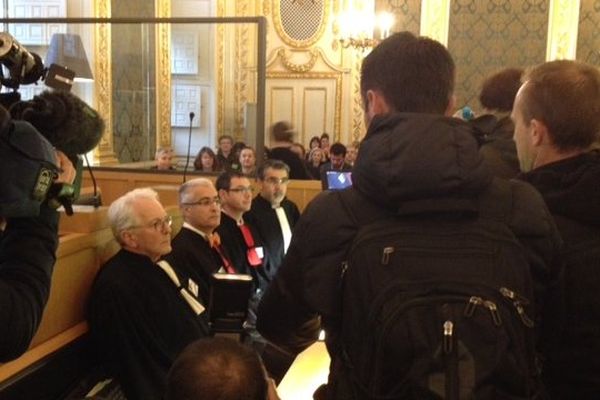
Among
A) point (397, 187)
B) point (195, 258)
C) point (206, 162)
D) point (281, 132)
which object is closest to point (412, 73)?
point (397, 187)

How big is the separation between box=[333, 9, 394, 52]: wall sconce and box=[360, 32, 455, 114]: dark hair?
6.88 metres

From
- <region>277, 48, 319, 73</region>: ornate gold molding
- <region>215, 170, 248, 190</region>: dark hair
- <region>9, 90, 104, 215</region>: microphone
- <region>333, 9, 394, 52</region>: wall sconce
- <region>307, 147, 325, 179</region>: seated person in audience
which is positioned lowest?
<region>307, 147, 325, 179</region>: seated person in audience

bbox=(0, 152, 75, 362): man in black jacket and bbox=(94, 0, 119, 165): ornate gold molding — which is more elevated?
bbox=(94, 0, 119, 165): ornate gold molding

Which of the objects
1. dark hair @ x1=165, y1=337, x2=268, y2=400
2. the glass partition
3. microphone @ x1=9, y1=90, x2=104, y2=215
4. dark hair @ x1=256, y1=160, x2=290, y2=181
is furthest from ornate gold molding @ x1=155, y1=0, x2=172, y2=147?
dark hair @ x1=165, y1=337, x2=268, y2=400

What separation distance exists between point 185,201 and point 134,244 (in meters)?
0.82

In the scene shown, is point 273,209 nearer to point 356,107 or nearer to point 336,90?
point 356,107

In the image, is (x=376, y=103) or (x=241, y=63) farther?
(x=241, y=63)

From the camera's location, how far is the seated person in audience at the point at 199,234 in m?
3.27

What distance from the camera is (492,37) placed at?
8.45 m

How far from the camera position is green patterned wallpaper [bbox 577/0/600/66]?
813 centimetres

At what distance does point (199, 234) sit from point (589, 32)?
6585 millimetres

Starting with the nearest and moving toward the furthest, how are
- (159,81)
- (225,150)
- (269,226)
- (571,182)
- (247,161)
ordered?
(571,182)
(269,226)
(247,161)
(225,150)
(159,81)

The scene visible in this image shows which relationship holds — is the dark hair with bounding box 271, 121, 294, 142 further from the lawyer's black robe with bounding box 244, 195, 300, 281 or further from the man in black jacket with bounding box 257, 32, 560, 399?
the man in black jacket with bounding box 257, 32, 560, 399

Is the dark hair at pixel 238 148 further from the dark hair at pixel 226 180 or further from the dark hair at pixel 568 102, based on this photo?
the dark hair at pixel 568 102
